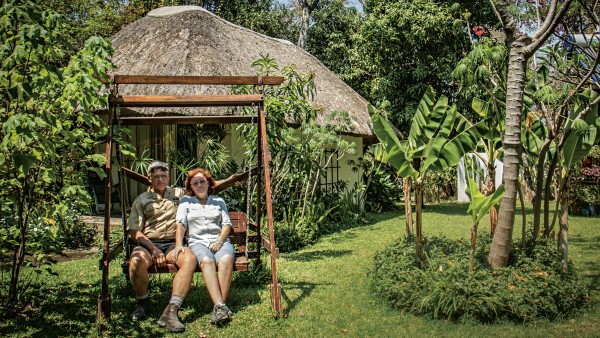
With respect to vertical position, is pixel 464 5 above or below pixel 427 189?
above

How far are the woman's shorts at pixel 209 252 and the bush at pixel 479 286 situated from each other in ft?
4.64

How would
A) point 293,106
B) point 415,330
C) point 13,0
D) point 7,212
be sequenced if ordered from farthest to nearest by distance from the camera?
point 293,106 < point 7,212 < point 415,330 < point 13,0

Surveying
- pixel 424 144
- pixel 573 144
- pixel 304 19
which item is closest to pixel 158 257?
pixel 424 144

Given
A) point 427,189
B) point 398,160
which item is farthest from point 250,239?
point 427,189

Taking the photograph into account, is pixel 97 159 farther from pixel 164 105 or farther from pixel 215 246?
pixel 215 246

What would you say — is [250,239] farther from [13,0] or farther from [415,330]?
[13,0]

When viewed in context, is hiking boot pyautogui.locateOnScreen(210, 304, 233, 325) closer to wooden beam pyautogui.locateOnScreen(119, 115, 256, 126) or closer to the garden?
the garden

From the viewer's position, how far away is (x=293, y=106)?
24.6 ft

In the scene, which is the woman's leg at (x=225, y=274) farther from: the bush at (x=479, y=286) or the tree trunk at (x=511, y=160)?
the tree trunk at (x=511, y=160)

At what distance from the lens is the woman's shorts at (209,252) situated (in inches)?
185

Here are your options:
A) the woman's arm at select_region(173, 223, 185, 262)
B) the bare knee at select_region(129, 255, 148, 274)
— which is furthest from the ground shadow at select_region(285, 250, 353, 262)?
the bare knee at select_region(129, 255, 148, 274)

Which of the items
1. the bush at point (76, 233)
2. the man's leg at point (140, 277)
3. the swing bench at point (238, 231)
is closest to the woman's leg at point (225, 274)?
→ the swing bench at point (238, 231)

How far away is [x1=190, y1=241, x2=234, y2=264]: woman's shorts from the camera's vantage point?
4.69 meters

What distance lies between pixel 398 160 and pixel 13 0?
132 inches
